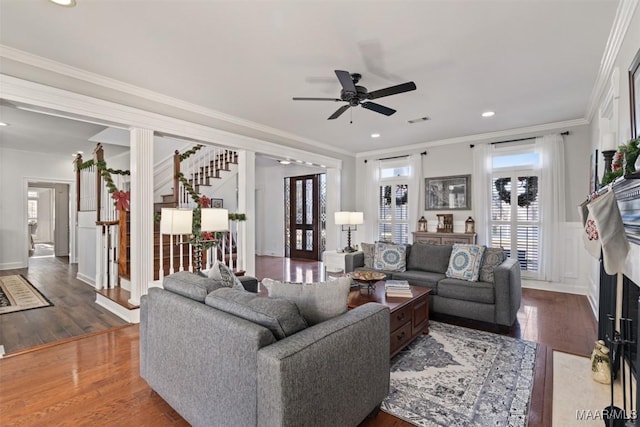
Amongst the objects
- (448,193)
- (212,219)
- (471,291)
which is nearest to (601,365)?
(471,291)

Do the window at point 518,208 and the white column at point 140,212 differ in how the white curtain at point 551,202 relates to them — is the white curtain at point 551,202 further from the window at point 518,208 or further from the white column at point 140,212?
the white column at point 140,212

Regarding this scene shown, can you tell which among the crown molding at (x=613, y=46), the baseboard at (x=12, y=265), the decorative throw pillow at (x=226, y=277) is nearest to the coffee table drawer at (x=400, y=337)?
the decorative throw pillow at (x=226, y=277)

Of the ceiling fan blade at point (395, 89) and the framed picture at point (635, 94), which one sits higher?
the ceiling fan blade at point (395, 89)

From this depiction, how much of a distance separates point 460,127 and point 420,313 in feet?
11.8

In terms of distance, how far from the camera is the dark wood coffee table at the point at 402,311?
2.69 metres

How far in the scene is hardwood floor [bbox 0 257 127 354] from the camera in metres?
3.17

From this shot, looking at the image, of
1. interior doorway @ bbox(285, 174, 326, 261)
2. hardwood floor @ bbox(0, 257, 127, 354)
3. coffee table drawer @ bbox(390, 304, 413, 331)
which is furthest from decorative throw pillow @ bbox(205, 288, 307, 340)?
interior doorway @ bbox(285, 174, 326, 261)

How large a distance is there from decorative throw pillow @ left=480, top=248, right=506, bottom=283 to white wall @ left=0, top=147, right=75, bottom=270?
9440mm

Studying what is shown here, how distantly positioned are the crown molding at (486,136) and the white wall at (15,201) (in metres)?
7.94

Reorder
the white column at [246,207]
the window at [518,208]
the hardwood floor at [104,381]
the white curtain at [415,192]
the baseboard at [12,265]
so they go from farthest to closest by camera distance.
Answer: the baseboard at [12,265] < the white curtain at [415,192] < the window at [518,208] < the white column at [246,207] < the hardwood floor at [104,381]

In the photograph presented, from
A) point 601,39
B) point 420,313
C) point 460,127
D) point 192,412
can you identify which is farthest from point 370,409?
point 460,127

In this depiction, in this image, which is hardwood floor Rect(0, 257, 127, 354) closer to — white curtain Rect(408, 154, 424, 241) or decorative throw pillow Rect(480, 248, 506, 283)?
decorative throw pillow Rect(480, 248, 506, 283)

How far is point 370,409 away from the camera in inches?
73.7

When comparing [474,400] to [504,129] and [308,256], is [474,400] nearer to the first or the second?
[504,129]
